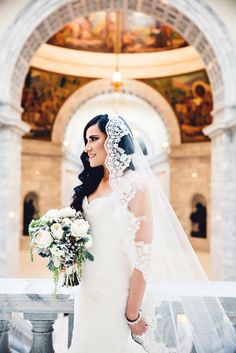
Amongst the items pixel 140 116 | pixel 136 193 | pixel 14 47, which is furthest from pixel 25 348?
pixel 140 116

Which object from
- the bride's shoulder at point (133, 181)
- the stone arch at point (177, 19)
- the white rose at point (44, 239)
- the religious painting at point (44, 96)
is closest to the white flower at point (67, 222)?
the white rose at point (44, 239)

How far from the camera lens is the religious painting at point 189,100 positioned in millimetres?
17891

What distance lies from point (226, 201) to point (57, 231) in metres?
7.26

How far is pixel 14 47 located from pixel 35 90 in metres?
9.05

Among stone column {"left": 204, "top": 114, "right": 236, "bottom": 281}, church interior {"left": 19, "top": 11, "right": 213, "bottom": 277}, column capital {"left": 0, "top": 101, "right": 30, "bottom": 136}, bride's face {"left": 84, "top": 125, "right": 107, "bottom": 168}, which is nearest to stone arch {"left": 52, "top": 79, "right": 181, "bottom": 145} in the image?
church interior {"left": 19, "top": 11, "right": 213, "bottom": 277}

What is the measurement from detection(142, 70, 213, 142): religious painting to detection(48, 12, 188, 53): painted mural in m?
1.59

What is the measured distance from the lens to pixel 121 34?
1756 centimetres

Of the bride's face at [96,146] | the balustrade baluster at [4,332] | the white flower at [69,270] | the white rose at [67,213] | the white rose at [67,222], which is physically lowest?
the balustrade baluster at [4,332]

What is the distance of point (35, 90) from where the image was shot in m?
17.9

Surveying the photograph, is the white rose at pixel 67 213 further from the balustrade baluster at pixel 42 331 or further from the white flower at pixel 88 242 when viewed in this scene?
the balustrade baluster at pixel 42 331

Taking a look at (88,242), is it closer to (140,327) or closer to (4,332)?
(140,327)

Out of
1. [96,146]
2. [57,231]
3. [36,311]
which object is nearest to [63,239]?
[57,231]

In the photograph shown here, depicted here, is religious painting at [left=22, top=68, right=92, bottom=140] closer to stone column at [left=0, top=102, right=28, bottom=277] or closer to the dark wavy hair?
stone column at [left=0, top=102, right=28, bottom=277]

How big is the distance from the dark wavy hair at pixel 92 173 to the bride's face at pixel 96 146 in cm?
3
